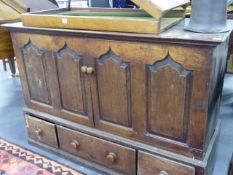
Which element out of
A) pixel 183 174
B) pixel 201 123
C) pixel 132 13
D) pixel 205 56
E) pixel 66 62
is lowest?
pixel 183 174

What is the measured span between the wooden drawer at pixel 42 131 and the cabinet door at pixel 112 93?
1.26 feet

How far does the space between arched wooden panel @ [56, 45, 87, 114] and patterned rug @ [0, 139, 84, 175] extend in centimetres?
38

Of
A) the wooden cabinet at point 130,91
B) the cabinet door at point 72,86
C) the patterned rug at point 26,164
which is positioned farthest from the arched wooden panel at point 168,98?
the patterned rug at point 26,164

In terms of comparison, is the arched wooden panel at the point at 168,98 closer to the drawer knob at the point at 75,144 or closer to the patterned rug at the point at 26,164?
the drawer knob at the point at 75,144

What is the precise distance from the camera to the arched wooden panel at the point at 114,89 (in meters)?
1.20

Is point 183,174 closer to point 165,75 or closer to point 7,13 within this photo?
point 165,75

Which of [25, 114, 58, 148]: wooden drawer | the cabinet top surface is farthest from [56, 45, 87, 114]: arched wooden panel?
[25, 114, 58, 148]: wooden drawer

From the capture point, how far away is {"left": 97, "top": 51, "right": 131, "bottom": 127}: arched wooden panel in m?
1.20

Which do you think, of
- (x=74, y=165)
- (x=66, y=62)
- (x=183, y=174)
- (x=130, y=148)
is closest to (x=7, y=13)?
(x=66, y=62)

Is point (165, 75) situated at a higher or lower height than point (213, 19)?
lower

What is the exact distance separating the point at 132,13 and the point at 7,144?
4.11ft

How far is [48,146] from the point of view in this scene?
66.4 inches

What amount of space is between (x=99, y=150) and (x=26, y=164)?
51cm

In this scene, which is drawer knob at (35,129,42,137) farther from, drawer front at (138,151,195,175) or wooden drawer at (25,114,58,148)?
drawer front at (138,151,195,175)
